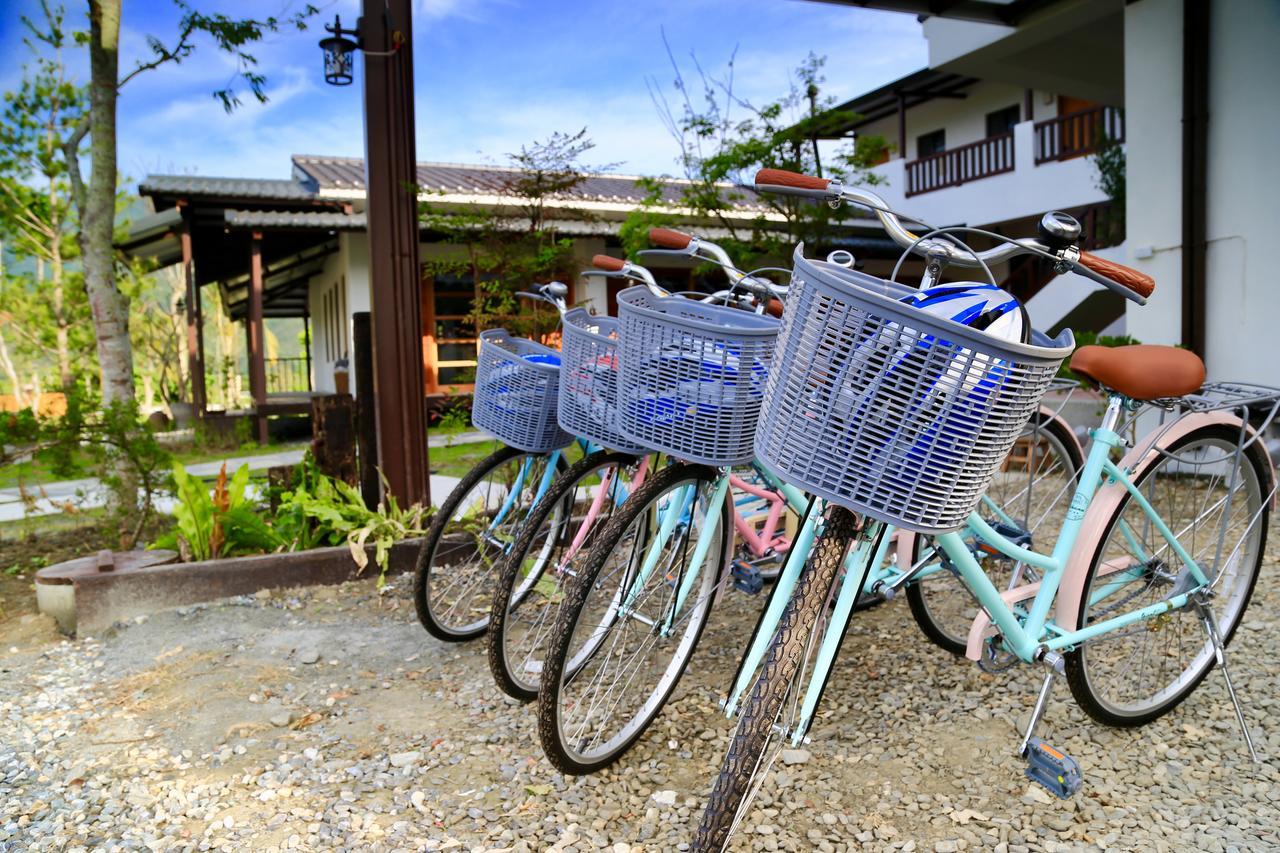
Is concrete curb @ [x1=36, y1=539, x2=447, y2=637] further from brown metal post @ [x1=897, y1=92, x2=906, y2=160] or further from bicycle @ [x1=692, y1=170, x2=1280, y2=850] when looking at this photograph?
brown metal post @ [x1=897, y1=92, x2=906, y2=160]

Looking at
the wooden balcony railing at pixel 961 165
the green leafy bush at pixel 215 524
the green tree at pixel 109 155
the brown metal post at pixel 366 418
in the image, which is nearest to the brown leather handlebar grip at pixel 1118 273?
the brown metal post at pixel 366 418

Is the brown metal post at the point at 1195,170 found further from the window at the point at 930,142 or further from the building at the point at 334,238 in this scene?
the window at the point at 930,142

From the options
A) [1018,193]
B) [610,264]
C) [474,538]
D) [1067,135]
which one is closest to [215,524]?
[474,538]

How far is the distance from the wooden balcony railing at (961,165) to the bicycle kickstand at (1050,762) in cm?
1265

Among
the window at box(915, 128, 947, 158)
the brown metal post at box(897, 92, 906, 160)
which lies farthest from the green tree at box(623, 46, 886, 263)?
the window at box(915, 128, 947, 158)

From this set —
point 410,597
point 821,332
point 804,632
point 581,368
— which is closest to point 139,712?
point 410,597

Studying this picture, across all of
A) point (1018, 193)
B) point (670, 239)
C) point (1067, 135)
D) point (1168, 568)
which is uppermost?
point (1067, 135)

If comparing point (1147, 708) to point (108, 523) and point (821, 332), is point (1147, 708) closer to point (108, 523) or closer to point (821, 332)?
point (821, 332)

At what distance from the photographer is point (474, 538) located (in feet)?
11.1

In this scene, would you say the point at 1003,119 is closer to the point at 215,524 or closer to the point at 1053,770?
the point at 215,524

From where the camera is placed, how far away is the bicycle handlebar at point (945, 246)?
4.98 ft

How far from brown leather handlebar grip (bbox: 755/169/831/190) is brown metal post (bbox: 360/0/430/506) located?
8.24 feet

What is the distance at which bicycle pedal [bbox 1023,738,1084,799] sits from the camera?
188 centimetres

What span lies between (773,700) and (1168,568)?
1362 millimetres
